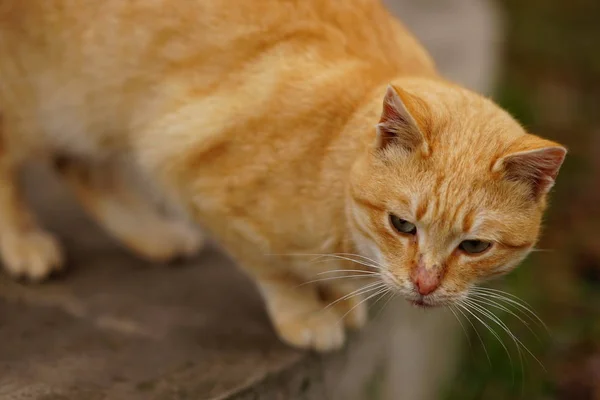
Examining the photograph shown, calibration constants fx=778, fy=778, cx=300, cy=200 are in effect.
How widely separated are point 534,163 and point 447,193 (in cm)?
20

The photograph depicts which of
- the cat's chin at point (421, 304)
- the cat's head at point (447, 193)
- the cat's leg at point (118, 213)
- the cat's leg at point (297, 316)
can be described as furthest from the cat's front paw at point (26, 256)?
the cat's chin at point (421, 304)

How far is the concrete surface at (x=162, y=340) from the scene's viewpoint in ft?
6.72

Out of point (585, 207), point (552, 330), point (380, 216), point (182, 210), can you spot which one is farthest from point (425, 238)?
point (585, 207)

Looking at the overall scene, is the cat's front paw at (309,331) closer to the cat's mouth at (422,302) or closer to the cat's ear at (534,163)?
the cat's mouth at (422,302)

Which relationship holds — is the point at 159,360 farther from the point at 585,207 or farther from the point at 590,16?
the point at 590,16

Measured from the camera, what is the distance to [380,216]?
181cm

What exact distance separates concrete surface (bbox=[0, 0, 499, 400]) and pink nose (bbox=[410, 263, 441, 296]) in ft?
1.91

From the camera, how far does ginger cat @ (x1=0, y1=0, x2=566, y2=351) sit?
5.73 feet

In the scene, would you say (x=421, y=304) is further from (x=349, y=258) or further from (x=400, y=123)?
(x=400, y=123)

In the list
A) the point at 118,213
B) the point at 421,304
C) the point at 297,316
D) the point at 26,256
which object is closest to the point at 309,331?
the point at 297,316

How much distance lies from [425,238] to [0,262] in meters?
1.53

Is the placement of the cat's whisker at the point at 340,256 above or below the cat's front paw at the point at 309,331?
above

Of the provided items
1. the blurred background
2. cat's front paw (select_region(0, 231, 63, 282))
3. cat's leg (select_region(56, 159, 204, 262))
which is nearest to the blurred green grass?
the blurred background

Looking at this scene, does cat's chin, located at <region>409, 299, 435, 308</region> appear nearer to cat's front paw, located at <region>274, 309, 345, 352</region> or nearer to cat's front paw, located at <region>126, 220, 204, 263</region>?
cat's front paw, located at <region>274, 309, 345, 352</region>
